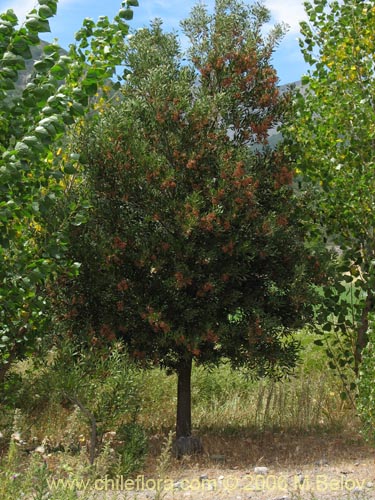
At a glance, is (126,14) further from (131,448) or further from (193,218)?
(131,448)

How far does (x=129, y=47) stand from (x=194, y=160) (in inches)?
73.3

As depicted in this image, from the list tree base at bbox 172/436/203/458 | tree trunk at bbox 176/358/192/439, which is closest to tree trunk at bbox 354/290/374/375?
tree trunk at bbox 176/358/192/439

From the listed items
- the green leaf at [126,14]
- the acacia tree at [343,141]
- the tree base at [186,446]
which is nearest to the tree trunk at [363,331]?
the acacia tree at [343,141]

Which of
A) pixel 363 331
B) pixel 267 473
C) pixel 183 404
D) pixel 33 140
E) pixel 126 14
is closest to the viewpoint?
pixel 33 140

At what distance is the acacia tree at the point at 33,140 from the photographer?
5020 mm

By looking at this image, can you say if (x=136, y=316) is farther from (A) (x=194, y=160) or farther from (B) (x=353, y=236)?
(B) (x=353, y=236)

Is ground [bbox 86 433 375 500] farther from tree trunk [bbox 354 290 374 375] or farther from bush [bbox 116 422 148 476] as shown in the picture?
tree trunk [bbox 354 290 374 375]

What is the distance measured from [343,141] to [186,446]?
394 cm

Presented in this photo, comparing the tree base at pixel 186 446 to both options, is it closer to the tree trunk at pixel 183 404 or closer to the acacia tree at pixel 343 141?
the tree trunk at pixel 183 404

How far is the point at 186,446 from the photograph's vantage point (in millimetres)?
7574

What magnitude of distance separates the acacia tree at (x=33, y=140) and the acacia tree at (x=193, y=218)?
61 cm

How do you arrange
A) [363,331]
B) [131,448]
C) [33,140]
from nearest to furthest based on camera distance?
[33,140], [131,448], [363,331]

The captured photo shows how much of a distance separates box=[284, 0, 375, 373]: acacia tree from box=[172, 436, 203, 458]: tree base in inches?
79.6

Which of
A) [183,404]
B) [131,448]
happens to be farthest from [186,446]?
[131,448]
